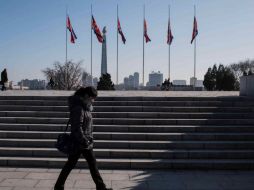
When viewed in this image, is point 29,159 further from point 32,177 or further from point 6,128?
point 6,128

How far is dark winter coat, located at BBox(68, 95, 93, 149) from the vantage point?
216 inches

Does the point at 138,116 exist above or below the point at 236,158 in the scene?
above

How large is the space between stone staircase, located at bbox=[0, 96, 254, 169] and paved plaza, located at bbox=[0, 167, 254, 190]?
1.28ft

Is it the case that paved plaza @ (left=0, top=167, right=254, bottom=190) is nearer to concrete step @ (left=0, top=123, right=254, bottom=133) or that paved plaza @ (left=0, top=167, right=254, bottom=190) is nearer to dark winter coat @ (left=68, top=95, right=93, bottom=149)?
dark winter coat @ (left=68, top=95, right=93, bottom=149)

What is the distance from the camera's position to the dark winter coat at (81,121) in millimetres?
5496

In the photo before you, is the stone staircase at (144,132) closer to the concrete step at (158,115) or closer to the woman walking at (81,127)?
the concrete step at (158,115)

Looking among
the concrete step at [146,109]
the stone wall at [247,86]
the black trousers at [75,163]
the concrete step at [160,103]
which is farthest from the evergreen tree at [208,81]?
the black trousers at [75,163]

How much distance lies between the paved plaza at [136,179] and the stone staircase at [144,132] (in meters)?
0.39

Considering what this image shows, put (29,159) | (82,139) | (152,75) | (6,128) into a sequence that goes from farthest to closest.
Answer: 1. (152,75)
2. (6,128)
3. (29,159)
4. (82,139)

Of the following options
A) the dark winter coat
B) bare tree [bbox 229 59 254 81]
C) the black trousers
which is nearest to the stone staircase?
the black trousers

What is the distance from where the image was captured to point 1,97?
12.4 metres

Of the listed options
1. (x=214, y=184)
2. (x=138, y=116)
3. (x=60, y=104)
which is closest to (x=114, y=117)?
(x=138, y=116)

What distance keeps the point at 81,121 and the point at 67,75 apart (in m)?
56.2

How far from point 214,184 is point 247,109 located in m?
4.97
